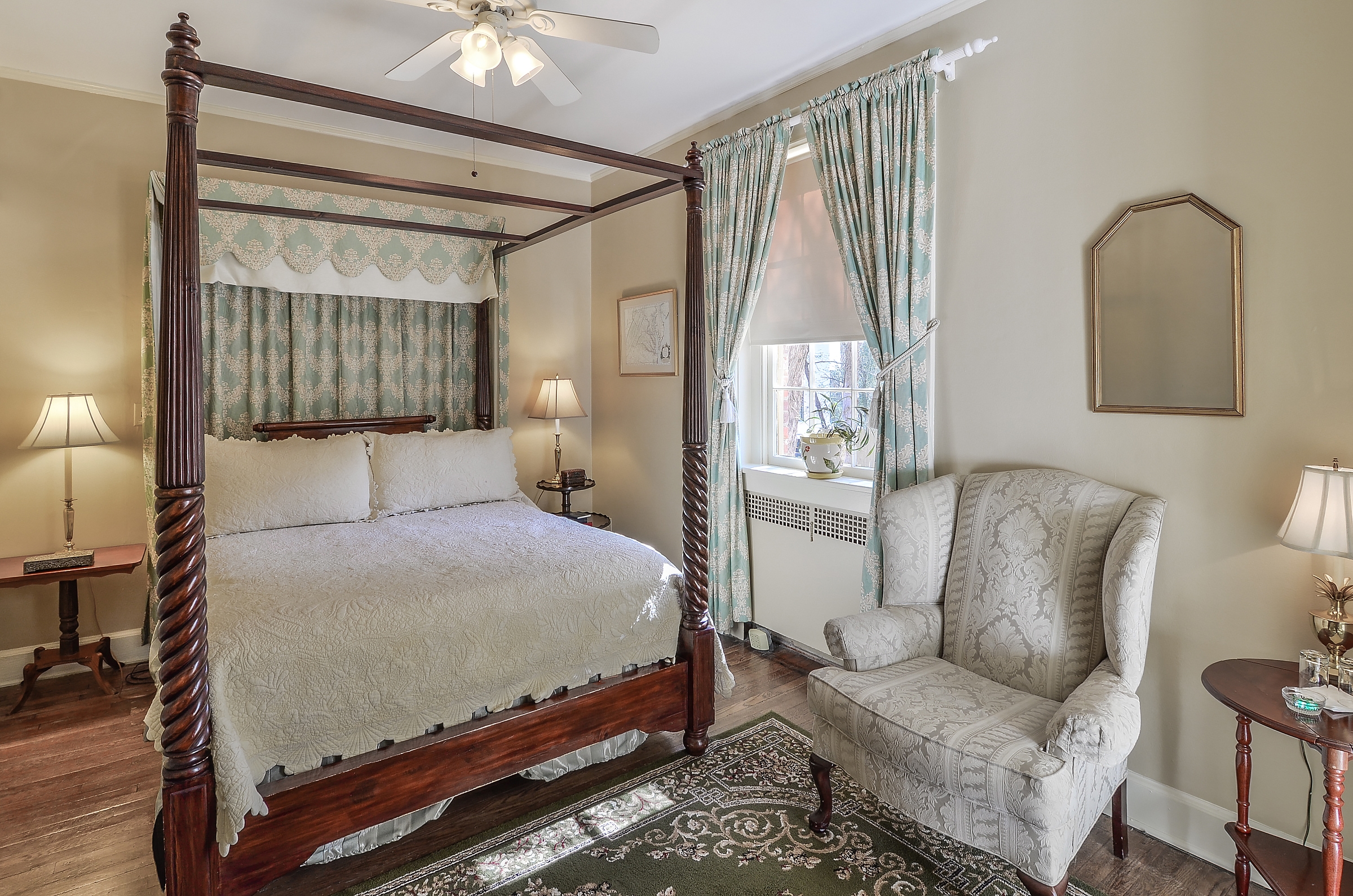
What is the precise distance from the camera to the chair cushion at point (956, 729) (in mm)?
1621

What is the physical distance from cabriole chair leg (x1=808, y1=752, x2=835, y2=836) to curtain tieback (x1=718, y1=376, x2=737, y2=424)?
180 centimetres

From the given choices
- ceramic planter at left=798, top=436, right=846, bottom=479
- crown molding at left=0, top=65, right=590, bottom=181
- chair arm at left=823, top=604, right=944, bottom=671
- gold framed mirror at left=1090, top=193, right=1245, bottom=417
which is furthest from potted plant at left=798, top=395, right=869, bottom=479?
crown molding at left=0, top=65, right=590, bottom=181

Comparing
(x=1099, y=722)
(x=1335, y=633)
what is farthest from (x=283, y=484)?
(x=1335, y=633)

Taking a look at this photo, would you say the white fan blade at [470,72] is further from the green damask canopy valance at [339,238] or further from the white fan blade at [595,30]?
the green damask canopy valance at [339,238]

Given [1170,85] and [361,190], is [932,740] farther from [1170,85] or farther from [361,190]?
[361,190]

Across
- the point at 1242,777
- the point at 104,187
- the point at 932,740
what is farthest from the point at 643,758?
the point at 104,187

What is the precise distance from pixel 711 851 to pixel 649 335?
9.51 ft

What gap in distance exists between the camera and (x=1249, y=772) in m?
1.76

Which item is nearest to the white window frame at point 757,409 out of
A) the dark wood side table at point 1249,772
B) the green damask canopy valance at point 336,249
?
the green damask canopy valance at point 336,249

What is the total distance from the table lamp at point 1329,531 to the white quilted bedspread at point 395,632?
1.75m

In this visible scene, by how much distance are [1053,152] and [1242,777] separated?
1.91 metres

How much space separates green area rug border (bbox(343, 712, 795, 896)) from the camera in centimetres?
196

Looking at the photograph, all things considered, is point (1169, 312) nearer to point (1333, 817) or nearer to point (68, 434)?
point (1333, 817)

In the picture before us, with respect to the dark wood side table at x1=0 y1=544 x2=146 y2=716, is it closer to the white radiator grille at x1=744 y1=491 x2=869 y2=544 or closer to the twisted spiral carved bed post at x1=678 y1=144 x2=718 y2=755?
the twisted spiral carved bed post at x1=678 y1=144 x2=718 y2=755
